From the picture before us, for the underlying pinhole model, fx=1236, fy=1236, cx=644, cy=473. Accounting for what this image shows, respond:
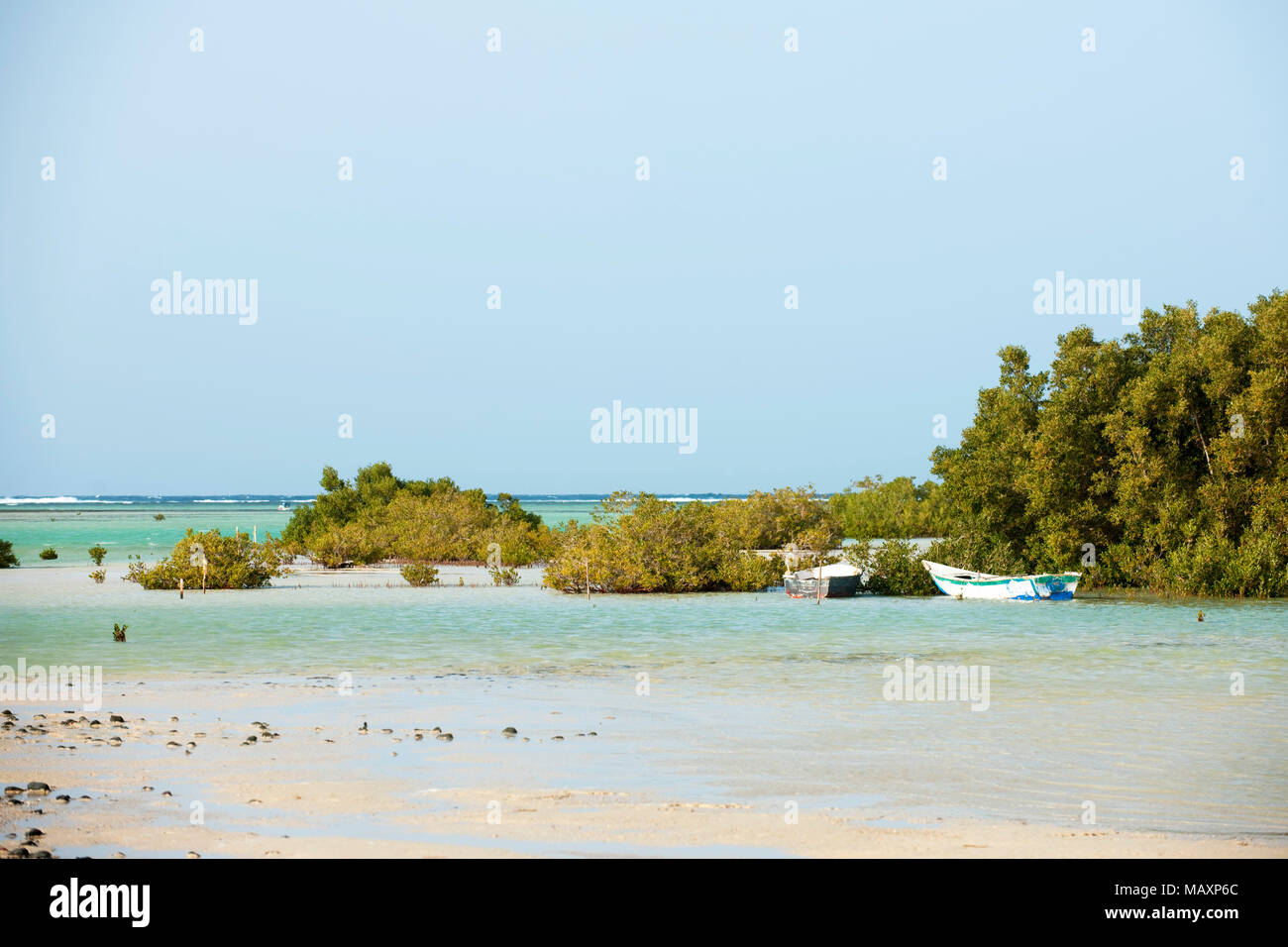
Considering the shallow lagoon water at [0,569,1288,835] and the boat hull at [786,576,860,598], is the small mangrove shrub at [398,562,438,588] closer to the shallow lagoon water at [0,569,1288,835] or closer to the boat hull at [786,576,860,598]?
the shallow lagoon water at [0,569,1288,835]

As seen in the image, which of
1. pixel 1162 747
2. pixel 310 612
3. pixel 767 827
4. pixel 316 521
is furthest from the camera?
pixel 316 521

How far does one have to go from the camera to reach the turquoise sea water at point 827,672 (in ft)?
47.2

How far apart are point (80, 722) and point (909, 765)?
39.1 ft

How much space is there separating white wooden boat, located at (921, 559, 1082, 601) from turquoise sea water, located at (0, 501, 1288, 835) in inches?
25.7

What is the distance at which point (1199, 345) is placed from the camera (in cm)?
4247

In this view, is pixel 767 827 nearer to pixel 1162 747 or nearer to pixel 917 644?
pixel 1162 747

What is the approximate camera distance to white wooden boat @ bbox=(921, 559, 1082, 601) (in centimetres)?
4212

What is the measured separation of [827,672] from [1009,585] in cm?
1949

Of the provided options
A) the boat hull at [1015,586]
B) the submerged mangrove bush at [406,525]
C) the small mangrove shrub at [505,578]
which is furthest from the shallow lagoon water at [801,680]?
the submerged mangrove bush at [406,525]

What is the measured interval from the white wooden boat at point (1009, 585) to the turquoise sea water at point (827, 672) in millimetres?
653

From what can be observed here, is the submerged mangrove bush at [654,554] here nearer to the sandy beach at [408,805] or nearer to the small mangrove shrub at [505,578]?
the small mangrove shrub at [505,578]

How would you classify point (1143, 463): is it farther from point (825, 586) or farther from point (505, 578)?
point (505, 578)

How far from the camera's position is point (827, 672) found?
2525cm
